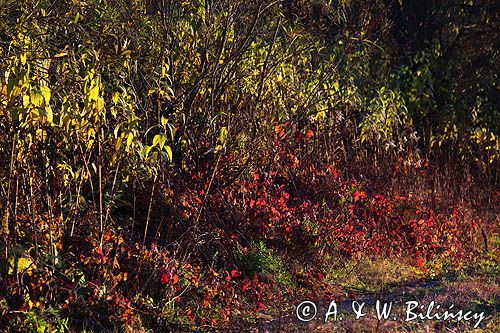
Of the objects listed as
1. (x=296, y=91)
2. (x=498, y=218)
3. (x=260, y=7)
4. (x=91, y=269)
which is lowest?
(x=498, y=218)

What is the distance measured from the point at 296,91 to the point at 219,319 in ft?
13.5

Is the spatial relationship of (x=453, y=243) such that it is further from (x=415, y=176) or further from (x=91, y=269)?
(x=91, y=269)

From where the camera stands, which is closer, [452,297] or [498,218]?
[452,297]

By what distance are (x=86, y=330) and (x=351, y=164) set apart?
5768 mm

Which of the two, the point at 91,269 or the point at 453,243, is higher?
the point at 91,269

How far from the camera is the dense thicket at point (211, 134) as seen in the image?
634 centimetres

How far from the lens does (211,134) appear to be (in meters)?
8.84

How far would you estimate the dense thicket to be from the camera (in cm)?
634

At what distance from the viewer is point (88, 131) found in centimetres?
634

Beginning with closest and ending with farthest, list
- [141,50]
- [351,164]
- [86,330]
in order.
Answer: [86,330] < [141,50] < [351,164]

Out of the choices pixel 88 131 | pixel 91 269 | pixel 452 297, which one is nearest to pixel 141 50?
pixel 88 131

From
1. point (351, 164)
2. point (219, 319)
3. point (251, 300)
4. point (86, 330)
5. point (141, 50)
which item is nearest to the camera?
point (86, 330)

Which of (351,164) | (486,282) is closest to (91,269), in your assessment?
(486,282)

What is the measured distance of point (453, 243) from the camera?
1034 cm
